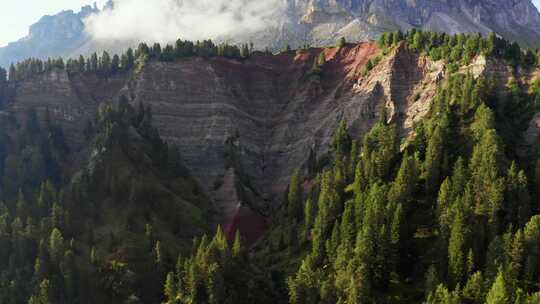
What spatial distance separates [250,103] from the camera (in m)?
188

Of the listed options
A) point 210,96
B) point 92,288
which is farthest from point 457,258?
point 210,96

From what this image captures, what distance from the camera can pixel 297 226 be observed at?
5281 inches

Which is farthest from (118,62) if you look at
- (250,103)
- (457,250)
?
(457,250)

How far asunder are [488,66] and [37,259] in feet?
338

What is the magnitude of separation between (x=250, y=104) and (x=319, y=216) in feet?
237

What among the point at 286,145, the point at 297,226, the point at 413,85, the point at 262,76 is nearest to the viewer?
the point at 297,226

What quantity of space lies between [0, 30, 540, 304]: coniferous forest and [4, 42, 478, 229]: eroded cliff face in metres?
6.37

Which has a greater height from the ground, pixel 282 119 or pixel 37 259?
pixel 282 119

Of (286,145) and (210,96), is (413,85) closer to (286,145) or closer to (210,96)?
(286,145)

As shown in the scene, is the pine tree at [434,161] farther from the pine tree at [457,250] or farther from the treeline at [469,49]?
the treeline at [469,49]

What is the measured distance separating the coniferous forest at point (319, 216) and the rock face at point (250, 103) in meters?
6.71

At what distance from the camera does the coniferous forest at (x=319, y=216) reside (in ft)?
337

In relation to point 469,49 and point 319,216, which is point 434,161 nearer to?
point 319,216

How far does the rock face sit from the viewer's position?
527 feet
